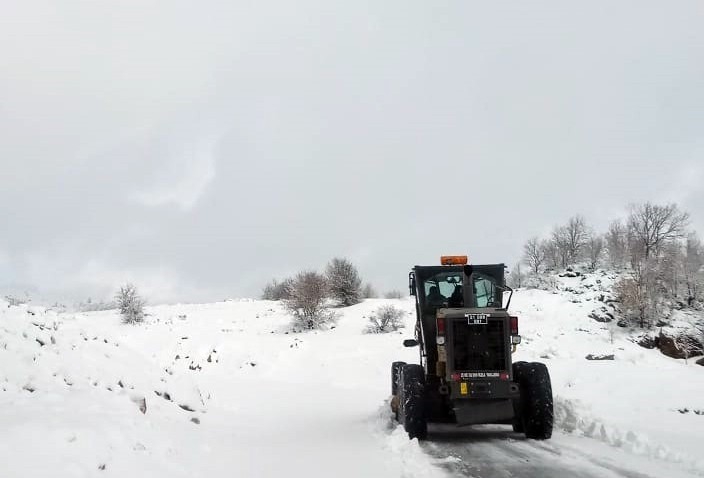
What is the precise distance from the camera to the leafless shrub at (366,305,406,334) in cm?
3125

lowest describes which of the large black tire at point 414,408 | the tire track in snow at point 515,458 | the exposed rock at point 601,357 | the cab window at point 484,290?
the exposed rock at point 601,357

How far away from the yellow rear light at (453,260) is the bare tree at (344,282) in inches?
1414

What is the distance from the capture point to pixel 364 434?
30.6 feet

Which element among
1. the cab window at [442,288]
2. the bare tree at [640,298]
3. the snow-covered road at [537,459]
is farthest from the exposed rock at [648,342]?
the snow-covered road at [537,459]

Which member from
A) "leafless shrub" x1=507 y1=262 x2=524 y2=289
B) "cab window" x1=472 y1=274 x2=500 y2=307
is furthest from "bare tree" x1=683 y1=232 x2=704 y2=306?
"cab window" x1=472 y1=274 x2=500 y2=307

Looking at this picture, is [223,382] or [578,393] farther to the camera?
[223,382]

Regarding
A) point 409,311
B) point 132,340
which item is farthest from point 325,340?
point 132,340

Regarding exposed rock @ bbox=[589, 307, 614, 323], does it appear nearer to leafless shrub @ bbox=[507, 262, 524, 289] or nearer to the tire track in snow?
leafless shrub @ bbox=[507, 262, 524, 289]

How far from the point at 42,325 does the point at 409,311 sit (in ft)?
92.9

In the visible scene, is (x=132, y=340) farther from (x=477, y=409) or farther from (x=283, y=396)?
(x=477, y=409)

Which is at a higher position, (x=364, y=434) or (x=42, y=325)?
(x=42, y=325)

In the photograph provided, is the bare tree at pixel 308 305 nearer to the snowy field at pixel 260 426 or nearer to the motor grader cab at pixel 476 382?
the snowy field at pixel 260 426

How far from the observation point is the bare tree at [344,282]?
46.2m

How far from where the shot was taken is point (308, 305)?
111 ft
